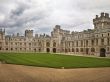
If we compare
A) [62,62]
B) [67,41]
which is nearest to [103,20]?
[67,41]

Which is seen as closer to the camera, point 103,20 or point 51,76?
point 51,76

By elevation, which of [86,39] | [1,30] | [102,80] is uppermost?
[1,30]

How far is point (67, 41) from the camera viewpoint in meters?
87.2

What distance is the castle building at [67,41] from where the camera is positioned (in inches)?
2469

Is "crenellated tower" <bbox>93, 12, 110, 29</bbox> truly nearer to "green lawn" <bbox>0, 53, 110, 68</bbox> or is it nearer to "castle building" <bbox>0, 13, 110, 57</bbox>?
"castle building" <bbox>0, 13, 110, 57</bbox>

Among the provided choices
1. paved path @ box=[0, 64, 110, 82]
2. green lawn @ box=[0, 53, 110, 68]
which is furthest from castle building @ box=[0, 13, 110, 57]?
paved path @ box=[0, 64, 110, 82]

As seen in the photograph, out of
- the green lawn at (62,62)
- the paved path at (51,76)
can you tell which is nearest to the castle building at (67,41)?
the green lawn at (62,62)

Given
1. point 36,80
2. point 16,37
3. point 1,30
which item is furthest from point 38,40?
point 36,80

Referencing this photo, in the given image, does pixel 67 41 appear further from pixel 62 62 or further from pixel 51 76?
pixel 51 76

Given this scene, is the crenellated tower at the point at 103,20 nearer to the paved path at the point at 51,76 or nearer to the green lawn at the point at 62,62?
the green lawn at the point at 62,62

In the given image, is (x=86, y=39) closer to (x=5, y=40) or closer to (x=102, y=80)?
(x=5, y=40)

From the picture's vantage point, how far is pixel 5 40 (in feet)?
319

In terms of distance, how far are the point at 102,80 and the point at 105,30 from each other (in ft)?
158

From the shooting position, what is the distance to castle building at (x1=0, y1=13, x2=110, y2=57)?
2469 inches
